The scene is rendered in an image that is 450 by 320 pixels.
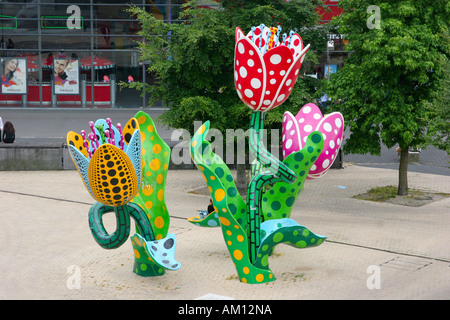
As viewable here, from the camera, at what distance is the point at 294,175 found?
35.0 feet

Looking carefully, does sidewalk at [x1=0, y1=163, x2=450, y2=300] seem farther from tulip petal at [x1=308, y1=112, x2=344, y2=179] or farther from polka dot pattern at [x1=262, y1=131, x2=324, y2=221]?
tulip petal at [x1=308, y1=112, x2=344, y2=179]

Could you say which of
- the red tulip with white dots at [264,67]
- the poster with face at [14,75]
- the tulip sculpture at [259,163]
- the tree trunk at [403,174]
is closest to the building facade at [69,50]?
the poster with face at [14,75]

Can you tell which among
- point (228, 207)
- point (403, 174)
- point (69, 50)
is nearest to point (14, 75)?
point (69, 50)

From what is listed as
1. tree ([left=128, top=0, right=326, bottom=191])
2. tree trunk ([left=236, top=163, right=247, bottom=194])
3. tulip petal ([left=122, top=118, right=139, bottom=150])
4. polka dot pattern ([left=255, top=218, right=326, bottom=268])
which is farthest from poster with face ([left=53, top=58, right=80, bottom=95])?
polka dot pattern ([left=255, top=218, right=326, bottom=268])

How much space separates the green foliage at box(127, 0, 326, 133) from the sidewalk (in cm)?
243

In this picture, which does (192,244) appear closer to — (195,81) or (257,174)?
(257,174)

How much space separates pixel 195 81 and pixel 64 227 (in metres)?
4.99

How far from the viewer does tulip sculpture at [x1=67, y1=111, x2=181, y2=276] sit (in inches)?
393

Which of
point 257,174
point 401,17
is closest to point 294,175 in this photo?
point 257,174

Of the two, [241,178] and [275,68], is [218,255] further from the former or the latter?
[241,178]

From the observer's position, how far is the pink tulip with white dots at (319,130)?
11.5m

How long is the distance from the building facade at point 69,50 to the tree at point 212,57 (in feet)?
46.7

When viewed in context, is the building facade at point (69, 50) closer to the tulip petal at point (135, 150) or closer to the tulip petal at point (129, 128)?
the tulip petal at point (129, 128)

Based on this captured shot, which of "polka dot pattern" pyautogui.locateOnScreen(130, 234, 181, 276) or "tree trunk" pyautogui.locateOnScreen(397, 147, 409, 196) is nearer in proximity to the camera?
"polka dot pattern" pyautogui.locateOnScreen(130, 234, 181, 276)
